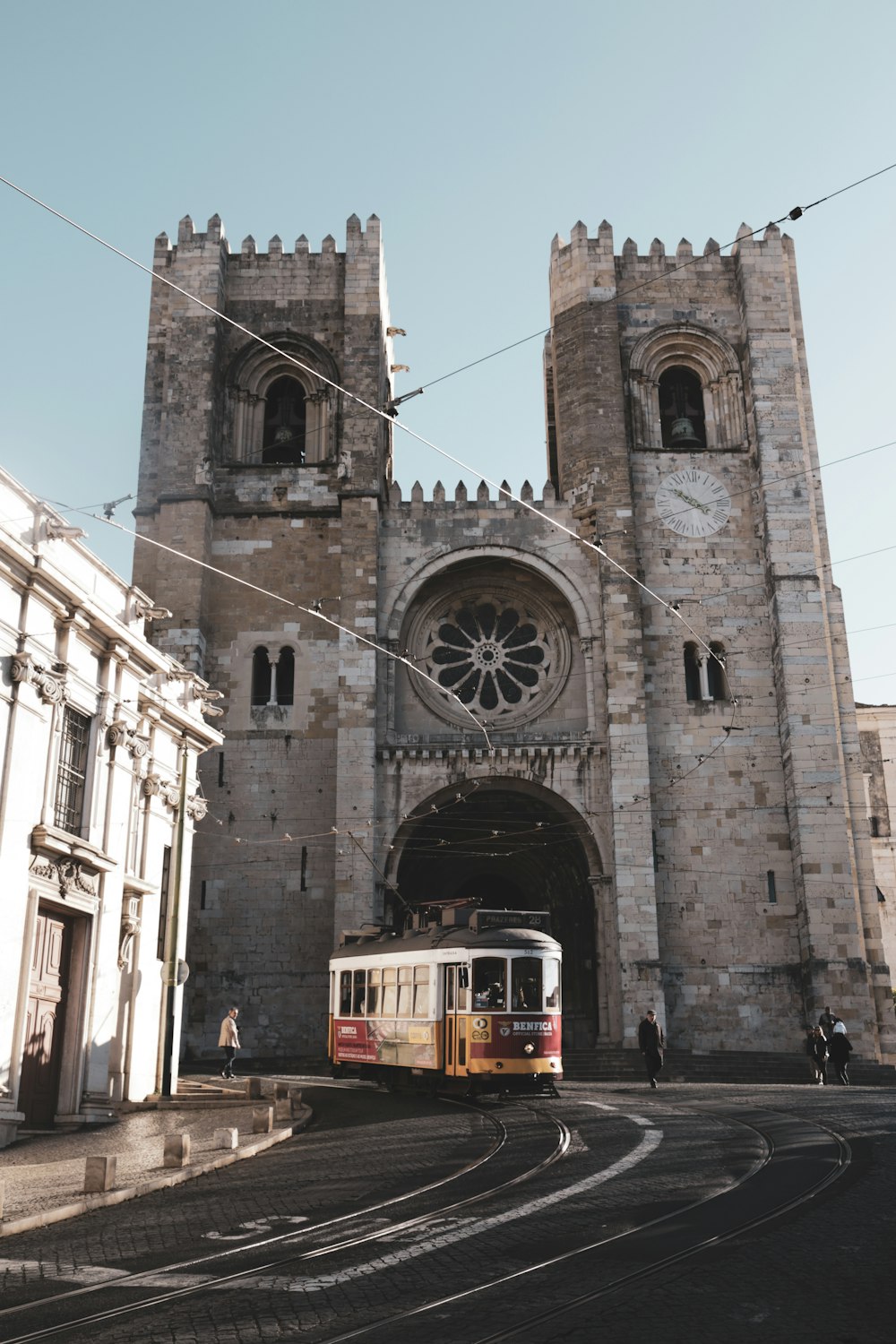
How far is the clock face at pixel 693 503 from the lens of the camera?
96.1ft

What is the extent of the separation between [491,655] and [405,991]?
12.6 metres

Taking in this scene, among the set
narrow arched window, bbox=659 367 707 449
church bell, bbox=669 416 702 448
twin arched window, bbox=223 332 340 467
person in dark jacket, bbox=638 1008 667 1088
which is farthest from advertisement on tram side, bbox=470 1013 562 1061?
narrow arched window, bbox=659 367 707 449

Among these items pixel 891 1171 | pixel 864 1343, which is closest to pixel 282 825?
pixel 891 1171

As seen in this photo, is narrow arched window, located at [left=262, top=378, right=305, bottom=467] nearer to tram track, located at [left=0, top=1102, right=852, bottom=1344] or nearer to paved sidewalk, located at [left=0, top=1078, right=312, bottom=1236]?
paved sidewalk, located at [left=0, top=1078, right=312, bottom=1236]

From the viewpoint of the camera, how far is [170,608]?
91.2 ft

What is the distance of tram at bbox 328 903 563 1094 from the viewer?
16391mm

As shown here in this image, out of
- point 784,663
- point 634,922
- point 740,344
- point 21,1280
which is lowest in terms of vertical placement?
point 21,1280

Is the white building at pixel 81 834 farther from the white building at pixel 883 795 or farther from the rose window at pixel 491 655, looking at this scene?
the white building at pixel 883 795

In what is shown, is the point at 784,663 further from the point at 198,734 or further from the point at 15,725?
the point at 15,725

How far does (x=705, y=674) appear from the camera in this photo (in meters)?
28.2

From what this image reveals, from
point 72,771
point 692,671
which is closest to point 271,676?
point 692,671

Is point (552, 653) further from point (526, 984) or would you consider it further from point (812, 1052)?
point (526, 984)

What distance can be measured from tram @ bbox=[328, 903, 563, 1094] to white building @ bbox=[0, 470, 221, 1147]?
3.34 m

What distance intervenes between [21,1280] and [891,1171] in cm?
650
